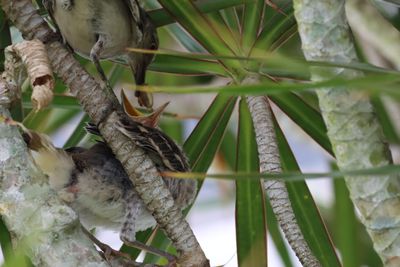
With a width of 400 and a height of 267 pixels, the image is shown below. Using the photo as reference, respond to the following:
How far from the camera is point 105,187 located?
2359 mm

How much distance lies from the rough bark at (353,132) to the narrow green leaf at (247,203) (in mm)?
723

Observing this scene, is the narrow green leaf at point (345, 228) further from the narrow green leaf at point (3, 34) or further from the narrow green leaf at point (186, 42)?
the narrow green leaf at point (3, 34)

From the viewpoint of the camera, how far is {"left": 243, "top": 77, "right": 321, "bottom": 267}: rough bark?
169cm

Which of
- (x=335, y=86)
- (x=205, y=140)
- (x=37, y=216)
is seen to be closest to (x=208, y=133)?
(x=205, y=140)

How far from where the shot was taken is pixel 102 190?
2354mm

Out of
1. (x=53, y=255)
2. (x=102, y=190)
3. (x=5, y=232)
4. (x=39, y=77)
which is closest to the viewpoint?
(x=53, y=255)

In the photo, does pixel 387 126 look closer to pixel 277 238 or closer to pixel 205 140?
pixel 277 238

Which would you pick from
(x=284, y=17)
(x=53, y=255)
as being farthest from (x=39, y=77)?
(x=284, y=17)

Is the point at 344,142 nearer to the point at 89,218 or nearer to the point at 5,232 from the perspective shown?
the point at 5,232

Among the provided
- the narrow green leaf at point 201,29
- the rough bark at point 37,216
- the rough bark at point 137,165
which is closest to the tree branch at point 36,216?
the rough bark at point 37,216

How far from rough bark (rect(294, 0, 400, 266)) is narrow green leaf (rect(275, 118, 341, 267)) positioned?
80cm

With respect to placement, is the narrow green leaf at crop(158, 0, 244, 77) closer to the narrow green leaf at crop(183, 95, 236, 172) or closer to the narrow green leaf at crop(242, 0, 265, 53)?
the narrow green leaf at crop(242, 0, 265, 53)

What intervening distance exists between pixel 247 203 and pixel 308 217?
173 millimetres

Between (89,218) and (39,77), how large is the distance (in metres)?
0.90
